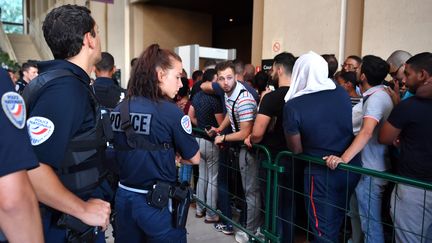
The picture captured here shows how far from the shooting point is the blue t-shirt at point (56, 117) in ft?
4.10

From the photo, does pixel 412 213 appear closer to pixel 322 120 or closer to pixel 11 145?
pixel 322 120

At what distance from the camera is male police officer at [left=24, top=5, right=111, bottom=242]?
1.26 metres

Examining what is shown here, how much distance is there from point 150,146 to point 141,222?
44 cm

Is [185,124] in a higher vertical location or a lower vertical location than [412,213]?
higher

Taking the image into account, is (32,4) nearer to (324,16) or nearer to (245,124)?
(324,16)

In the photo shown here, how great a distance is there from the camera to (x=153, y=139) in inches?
77.5

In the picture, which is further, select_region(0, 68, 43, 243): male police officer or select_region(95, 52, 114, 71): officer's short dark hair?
select_region(95, 52, 114, 71): officer's short dark hair

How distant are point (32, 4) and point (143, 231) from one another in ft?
84.0

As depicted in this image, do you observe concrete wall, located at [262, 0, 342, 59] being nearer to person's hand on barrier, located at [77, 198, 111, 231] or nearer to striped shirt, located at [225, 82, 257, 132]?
striped shirt, located at [225, 82, 257, 132]

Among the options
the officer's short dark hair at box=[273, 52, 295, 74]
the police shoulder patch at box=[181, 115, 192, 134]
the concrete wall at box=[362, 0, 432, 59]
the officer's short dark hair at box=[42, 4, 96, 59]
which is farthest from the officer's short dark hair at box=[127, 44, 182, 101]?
the concrete wall at box=[362, 0, 432, 59]

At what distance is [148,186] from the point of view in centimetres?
201

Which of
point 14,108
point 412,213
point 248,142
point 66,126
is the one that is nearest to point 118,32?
point 248,142

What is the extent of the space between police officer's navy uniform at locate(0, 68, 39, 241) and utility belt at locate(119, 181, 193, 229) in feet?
3.31

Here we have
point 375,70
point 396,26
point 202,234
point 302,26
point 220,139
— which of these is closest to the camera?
point 375,70
